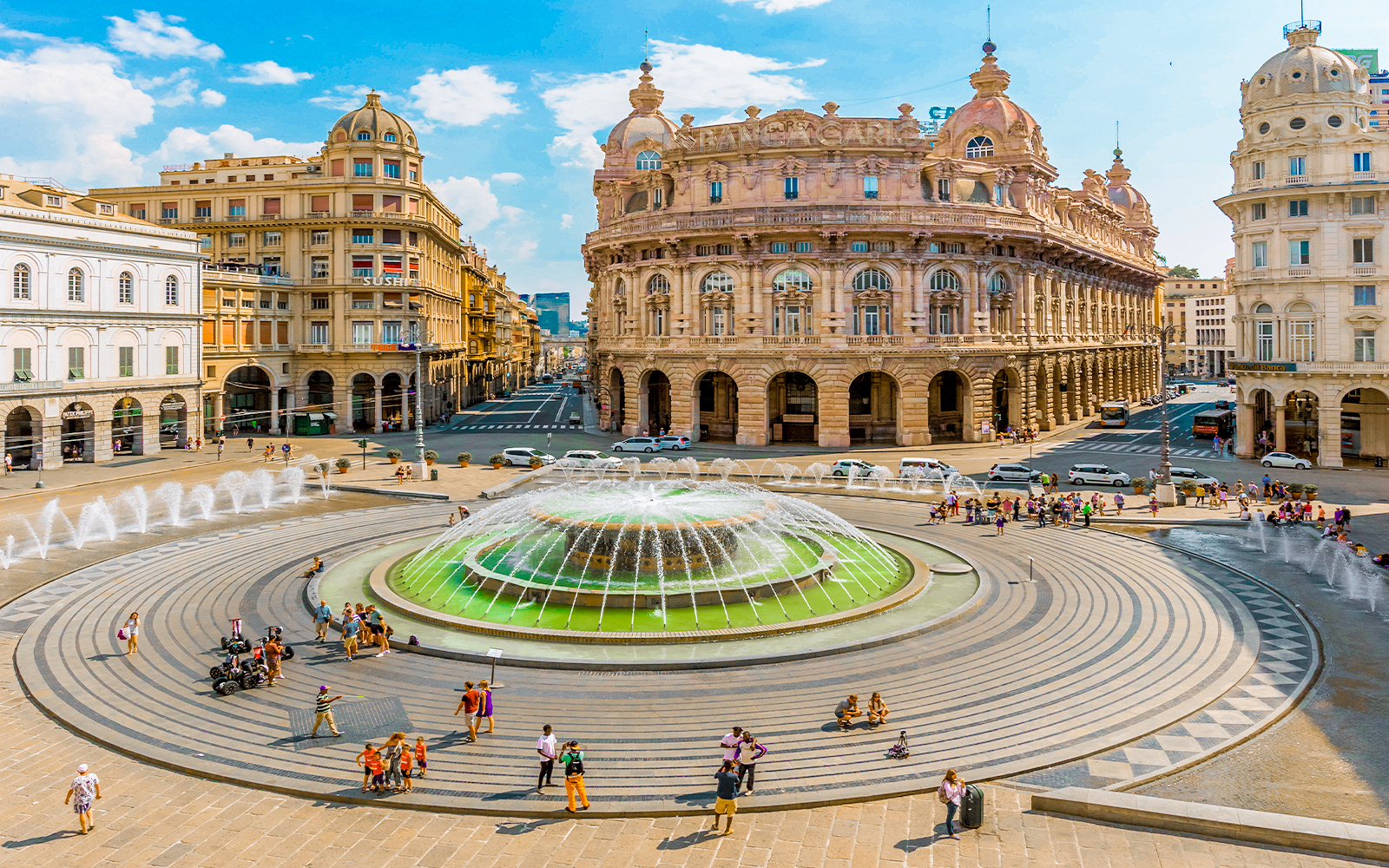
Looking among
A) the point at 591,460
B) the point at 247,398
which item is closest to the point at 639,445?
the point at 591,460

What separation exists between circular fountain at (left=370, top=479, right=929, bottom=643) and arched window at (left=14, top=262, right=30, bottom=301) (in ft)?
122

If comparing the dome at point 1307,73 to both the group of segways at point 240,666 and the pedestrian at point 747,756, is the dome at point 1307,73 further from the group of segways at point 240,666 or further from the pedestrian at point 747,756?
the group of segways at point 240,666

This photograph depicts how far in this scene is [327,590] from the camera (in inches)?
1165

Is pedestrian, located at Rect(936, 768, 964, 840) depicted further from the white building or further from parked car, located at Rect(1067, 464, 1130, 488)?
the white building

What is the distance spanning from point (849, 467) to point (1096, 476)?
1437 centimetres

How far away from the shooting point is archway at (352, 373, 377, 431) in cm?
8138

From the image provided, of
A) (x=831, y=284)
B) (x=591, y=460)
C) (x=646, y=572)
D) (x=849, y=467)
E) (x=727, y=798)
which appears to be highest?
(x=831, y=284)

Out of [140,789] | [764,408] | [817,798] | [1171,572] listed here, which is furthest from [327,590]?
[764,408]

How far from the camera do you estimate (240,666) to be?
22000mm

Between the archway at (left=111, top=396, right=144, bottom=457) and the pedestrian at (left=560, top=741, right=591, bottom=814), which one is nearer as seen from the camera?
the pedestrian at (left=560, top=741, right=591, bottom=814)

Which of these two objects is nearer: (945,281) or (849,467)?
(849,467)

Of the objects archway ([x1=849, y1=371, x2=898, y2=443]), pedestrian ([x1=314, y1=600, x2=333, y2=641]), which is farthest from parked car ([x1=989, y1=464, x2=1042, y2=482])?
pedestrian ([x1=314, y1=600, x2=333, y2=641])

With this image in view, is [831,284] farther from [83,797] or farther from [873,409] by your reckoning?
[83,797]

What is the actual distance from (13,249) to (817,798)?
191 feet
